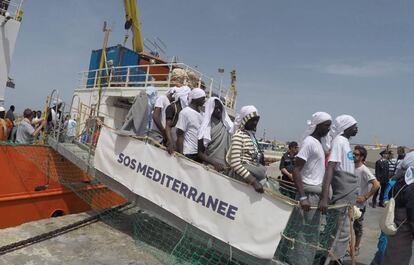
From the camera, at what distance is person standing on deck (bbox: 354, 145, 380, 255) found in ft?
17.1

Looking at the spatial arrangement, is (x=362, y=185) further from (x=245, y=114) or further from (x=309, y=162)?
(x=245, y=114)

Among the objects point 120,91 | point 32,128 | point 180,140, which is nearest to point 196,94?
point 180,140

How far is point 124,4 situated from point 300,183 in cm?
1644

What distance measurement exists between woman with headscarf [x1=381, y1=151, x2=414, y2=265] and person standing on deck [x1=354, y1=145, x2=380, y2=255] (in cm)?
113

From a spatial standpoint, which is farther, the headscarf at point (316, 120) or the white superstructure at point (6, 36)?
the white superstructure at point (6, 36)

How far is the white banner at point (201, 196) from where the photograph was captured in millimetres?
3686

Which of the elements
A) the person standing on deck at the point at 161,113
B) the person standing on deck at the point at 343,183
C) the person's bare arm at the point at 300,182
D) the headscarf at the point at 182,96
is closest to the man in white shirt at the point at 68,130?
the person standing on deck at the point at 161,113

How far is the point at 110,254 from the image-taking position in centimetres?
432

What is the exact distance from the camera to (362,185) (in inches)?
210

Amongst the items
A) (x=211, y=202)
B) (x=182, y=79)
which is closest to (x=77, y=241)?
(x=211, y=202)

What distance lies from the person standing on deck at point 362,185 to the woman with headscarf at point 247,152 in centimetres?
213

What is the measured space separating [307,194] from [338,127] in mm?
959

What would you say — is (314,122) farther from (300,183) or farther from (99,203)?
(99,203)

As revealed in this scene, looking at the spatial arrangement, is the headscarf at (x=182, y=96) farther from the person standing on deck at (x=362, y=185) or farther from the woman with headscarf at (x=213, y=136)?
the person standing on deck at (x=362, y=185)
